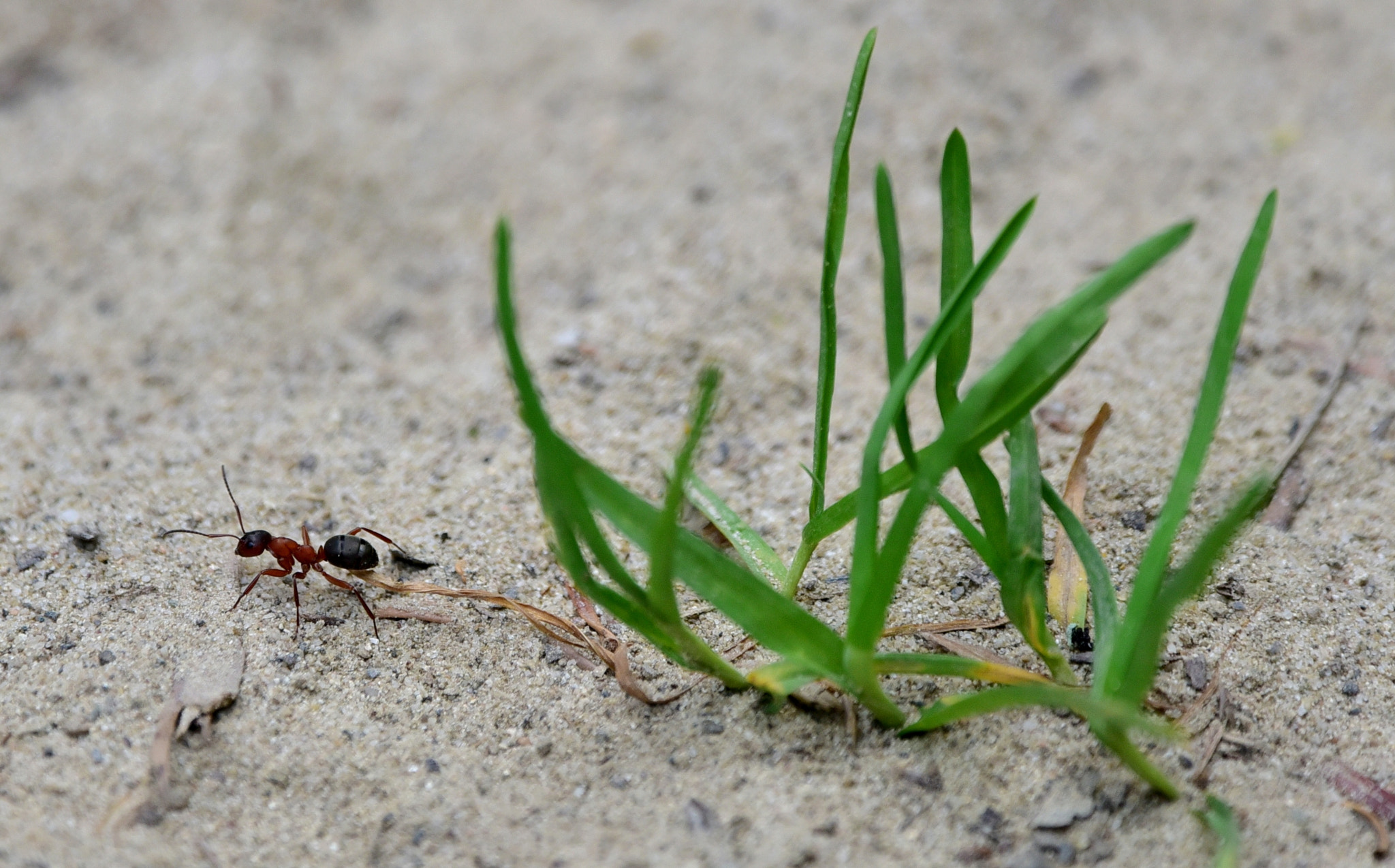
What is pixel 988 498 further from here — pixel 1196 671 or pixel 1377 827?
pixel 1377 827

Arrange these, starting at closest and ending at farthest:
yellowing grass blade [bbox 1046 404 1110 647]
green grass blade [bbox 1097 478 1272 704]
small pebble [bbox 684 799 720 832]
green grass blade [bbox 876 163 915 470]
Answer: green grass blade [bbox 1097 478 1272 704]
small pebble [bbox 684 799 720 832]
green grass blade [bbox 876 163 915 470]
yellowing grass blade [bbox 1046 404 1110 647]

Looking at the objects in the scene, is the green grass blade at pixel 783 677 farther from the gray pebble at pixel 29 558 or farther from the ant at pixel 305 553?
the gray pebble at pixel 29 558

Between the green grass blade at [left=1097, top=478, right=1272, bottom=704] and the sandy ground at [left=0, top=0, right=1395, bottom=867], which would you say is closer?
the green grass blade at [left=1097, top=478, right=1272, bottom=704]

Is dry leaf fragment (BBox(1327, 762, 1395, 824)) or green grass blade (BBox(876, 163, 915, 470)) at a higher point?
green grass blade (BBox(876, 163, 915, 470))

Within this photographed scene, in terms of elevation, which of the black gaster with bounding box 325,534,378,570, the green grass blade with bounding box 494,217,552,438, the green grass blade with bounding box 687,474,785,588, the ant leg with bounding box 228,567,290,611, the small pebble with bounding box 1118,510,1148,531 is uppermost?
the green grass blade with bounding box 494,217,552,438

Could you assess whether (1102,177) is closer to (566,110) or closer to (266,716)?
(566,110)

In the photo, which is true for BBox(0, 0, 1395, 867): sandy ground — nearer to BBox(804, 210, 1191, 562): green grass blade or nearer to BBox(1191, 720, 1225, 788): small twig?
BBox(1191, 720, 1225, 788): small twig

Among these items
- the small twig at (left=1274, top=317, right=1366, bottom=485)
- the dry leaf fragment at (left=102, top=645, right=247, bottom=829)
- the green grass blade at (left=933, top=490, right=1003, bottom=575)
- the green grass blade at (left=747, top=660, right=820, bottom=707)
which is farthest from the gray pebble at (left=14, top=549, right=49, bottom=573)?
the small twig at (left=1274, top=317, right=1366, bottom=485)
